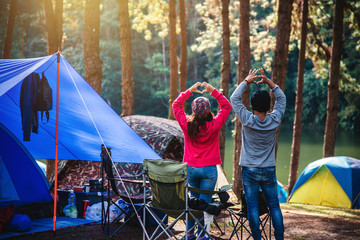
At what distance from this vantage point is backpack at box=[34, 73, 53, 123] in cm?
462

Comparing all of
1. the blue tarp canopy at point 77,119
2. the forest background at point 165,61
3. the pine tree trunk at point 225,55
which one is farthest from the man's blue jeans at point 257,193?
the forest background at point 165,61

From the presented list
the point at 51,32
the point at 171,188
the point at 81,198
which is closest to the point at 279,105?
the point at 171,188

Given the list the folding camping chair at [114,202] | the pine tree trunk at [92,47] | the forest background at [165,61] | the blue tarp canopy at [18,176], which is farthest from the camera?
the forest background at [165,61]

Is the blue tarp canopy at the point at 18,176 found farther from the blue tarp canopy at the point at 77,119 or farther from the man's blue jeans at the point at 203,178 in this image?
the man's blue jeans at the point at 203,178

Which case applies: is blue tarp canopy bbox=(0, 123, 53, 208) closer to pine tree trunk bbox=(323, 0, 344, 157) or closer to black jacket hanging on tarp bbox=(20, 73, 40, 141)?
black jacket hanging on tarp bbox=(20, 73, 40, 141)

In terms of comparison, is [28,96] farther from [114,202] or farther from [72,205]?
[72,205]

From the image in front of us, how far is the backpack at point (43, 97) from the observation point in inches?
182

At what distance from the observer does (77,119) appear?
5062 millimetres

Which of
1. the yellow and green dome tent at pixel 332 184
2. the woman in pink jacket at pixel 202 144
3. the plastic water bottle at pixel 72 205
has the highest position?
the woman in pink jacket at pixel 202 144

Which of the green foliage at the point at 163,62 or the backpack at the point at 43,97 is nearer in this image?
the backpack at the point at 43,97

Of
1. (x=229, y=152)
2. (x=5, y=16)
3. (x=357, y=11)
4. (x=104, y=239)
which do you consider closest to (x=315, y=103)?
(x=229, y=152)

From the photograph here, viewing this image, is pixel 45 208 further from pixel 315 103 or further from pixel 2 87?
pixel 315 103

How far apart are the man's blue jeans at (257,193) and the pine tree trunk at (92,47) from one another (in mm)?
4075

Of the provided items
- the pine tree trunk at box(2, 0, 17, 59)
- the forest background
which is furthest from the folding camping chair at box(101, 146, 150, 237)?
the forest background
